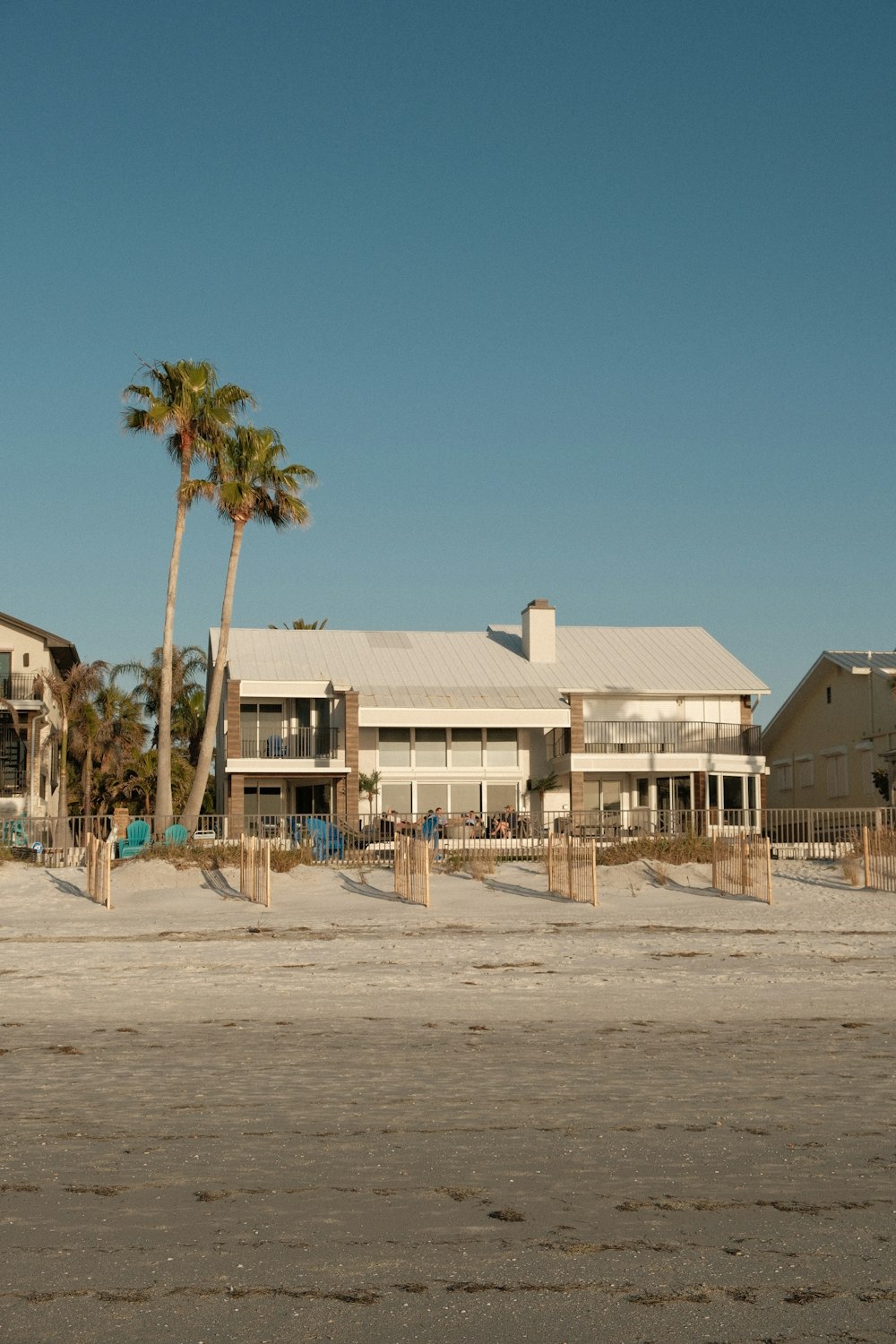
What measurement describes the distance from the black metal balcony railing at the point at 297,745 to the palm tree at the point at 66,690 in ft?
23.1

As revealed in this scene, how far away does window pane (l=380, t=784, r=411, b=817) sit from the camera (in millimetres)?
40750

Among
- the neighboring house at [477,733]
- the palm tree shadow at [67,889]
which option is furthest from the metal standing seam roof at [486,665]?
the palm tree shadow at [67,889]

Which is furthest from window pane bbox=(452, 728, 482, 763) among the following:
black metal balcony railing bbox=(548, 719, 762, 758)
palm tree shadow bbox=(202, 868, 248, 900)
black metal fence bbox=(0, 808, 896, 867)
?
palm tree shadow bbox=(202, 868, 248, 900)

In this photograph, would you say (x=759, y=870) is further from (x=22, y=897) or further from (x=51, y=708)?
(x=51, y=708)

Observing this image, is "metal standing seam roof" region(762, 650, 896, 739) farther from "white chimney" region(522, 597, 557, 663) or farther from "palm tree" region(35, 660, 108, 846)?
"palm tree" region(35, 660, 108, 846)

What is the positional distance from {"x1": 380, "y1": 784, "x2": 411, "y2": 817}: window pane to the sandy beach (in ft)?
80.8

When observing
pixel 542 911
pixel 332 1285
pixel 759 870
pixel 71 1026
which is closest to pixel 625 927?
pixel 542 911

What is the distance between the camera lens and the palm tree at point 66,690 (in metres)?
42.7

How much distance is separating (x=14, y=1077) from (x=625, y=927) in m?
11.6

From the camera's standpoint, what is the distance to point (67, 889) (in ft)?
77.0

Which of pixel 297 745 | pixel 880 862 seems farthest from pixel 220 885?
pixel 297 745

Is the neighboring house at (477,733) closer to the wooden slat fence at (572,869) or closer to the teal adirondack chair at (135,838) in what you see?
the teal adirondack chair at (135,838)

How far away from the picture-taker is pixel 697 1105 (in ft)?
25.6

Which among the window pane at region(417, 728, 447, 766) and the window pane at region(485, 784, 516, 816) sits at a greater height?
the window pane at region(417, 728, 447, 766)
